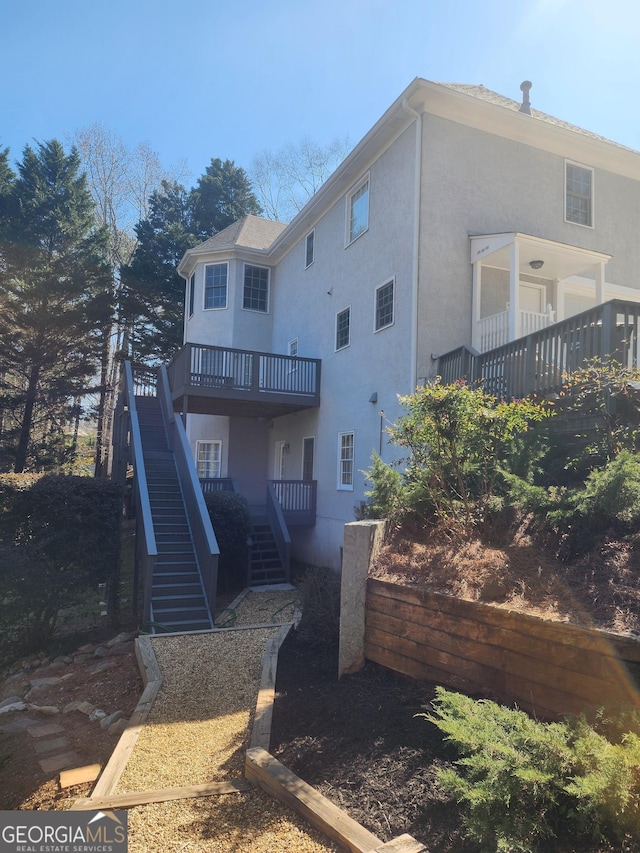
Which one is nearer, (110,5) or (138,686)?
(138,686)

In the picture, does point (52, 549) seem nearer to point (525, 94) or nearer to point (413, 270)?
point (413, 270)

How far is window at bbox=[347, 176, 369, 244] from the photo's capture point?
12.7m

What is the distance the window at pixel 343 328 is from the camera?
1331 centimetres

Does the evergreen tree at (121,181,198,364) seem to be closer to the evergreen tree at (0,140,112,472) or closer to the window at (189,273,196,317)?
the evergreen tree at (0,140,112,472)

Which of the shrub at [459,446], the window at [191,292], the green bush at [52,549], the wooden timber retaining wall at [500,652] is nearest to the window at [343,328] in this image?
the green bush at [52,549]

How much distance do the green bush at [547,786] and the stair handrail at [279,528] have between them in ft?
31.2

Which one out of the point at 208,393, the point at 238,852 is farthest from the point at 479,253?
the point at 238,852

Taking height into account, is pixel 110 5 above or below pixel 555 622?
above

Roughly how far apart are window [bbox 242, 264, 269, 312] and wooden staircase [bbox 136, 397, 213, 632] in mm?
7240

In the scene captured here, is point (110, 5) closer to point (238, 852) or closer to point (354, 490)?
point (354, 490)

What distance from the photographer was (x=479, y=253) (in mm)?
10531

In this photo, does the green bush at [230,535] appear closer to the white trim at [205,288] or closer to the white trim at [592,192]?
the white trim at [205,288]

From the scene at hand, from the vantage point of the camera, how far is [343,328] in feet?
44.7

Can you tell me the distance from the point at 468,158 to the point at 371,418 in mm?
5735
